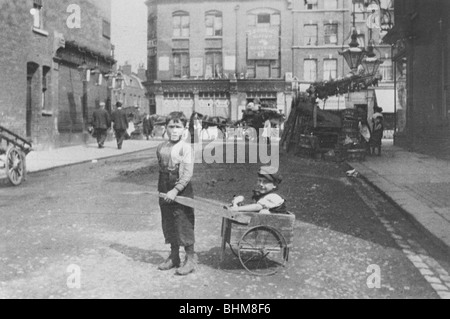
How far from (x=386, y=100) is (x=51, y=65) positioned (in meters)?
28.1

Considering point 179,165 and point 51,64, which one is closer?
point 179,165

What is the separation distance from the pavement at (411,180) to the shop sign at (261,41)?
30335 millimetres

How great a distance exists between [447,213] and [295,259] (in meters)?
3.04

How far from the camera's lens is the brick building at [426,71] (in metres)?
17.1

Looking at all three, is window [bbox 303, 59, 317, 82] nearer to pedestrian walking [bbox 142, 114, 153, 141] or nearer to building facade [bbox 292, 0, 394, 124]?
building facade [bbox 292, 0, 394, 124]

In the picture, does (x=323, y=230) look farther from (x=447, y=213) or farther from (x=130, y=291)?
(x=130, y=291)

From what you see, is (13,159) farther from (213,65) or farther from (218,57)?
(218,57)

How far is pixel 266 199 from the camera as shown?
209 inches

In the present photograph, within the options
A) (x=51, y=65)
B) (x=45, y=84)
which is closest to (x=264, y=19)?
(x=51, y=65)

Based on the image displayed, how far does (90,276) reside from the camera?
4879mm

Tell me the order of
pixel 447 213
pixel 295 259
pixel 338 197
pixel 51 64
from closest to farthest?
pixel 295 259
pixel 447 213
pixel 338 197
pixel 51 64

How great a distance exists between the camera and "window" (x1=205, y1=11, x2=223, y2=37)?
161 feet

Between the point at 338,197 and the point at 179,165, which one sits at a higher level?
the point at 179,165

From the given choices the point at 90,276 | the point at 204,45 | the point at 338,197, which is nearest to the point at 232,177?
the point at 338,197
